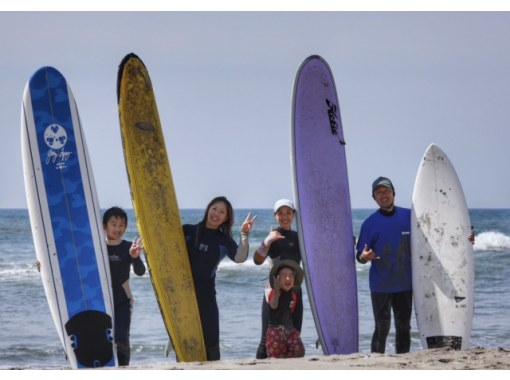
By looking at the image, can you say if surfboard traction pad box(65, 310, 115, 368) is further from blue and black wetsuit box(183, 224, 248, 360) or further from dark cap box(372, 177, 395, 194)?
dark cap box(372, 177, 395, 194)

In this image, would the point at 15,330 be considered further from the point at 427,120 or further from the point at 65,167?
the point at 427,120

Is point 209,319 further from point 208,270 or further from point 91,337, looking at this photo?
point 91,337

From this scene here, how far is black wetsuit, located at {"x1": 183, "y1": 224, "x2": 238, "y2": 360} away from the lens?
5.18 m

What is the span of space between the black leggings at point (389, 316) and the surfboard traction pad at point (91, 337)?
1.43 metres

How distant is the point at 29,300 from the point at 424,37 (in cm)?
461

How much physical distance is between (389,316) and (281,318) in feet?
2.06

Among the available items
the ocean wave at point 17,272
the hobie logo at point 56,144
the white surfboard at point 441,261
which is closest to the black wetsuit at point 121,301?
the hobie logo at point 56,144

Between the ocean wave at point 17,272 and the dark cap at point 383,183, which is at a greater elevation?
the dark cap at point 383,183

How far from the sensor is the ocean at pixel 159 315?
725 centimetres

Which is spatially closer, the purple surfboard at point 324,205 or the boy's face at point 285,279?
the boy's face at point 285,279

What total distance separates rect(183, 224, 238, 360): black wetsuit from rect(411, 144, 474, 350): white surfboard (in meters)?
1.11

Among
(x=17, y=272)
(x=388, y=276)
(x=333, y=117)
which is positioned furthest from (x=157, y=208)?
(x=17, y=272)

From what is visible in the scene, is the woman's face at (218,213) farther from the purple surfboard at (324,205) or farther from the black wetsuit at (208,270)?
the purple surfboard at (324,205)
